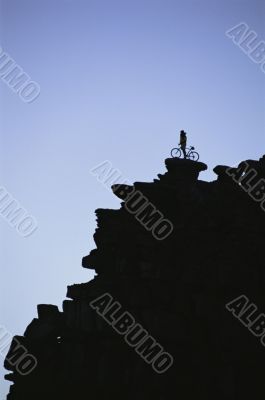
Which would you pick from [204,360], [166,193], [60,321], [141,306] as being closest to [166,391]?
[204,360]

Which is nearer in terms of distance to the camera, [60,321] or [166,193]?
[60,321]

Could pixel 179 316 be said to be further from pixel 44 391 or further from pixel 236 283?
pixel 44 391

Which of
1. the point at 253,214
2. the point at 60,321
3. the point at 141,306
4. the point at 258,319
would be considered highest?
the point at 253,214

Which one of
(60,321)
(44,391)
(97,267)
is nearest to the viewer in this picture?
(44,391)

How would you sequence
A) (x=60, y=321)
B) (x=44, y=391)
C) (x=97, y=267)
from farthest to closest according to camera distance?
(x=97, y=267)
(x=60, y=321)
(x=44, y=391)

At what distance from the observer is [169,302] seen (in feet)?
62.4

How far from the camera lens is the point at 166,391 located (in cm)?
1753

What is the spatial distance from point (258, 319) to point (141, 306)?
3872 millimetres

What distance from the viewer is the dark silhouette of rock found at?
17.6 meters
